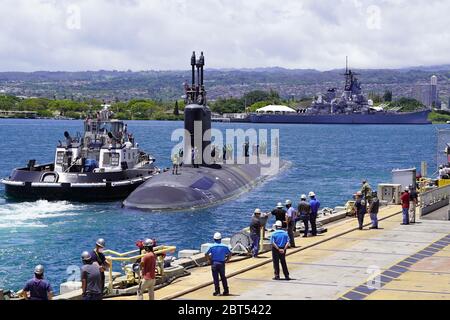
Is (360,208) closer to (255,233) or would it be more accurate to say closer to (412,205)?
(412,205)

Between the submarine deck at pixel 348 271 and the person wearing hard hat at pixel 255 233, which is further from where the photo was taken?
the person wearing hard hat at pixel 255 233

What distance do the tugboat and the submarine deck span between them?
25.0 meters

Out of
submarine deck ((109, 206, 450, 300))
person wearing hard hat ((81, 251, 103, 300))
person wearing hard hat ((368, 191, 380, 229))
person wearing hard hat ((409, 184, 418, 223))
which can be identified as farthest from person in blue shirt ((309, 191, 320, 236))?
person wearing hard hat ((81, 251, 103, 300))

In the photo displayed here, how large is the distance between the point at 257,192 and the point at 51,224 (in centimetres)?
2208

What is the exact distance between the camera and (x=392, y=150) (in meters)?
148

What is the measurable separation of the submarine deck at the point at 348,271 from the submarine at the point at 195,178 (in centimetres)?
1645

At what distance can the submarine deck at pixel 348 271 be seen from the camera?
72.9ft

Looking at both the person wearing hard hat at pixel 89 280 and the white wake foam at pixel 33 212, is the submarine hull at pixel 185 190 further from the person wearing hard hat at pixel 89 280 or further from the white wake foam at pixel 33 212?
the person wearing hard hat at pixel 89 280

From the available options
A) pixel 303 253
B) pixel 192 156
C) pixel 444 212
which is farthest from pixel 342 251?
pixel 192 156

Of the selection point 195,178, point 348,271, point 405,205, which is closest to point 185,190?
point 195,178

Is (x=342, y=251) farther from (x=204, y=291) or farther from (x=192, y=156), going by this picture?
(x=192, y=156)

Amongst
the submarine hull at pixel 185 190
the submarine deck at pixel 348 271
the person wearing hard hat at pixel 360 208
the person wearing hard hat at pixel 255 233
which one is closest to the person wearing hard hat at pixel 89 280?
the submarine deck at pixel 348 271

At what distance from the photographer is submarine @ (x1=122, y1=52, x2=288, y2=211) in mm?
48844

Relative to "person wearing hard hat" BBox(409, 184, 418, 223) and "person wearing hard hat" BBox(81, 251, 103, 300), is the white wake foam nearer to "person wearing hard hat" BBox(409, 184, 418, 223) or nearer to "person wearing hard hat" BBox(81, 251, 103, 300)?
"person wearing hard hat" BBox(409, 184, 418, 223)
